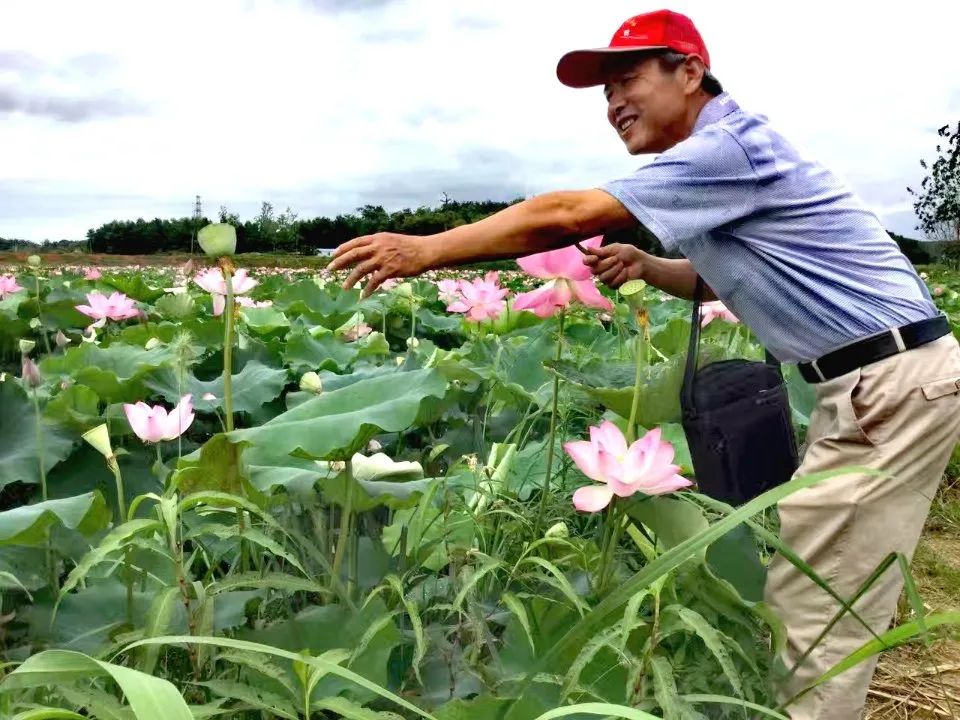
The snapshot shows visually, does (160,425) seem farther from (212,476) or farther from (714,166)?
(714,166)

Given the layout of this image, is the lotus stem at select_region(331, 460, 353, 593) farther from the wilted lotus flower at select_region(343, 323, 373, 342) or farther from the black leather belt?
the wilted lotus flower at select_region(343, 323, 373, 342)

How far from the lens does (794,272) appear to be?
5.11 ft

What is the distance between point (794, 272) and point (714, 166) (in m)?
0.26

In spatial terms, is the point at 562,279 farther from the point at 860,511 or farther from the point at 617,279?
the point at 860,511

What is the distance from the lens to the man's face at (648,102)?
5.38 feet

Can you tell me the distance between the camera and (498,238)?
1349mm

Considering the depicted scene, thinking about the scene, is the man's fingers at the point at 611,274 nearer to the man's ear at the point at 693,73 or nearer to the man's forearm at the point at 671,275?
the man's forearm at the point at 671,275

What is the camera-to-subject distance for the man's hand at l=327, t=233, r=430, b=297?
4.14 ft

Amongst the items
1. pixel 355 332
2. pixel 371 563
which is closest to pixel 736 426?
pixel 371 563

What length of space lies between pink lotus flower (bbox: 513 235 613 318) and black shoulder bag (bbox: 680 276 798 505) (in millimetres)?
223

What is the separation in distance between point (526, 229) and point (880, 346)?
63 centimetres

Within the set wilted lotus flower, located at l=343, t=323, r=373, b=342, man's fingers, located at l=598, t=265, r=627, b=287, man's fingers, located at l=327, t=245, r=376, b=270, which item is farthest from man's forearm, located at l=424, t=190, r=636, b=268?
wilted lotus flower, located at l=343, t=323, r=373, b=342

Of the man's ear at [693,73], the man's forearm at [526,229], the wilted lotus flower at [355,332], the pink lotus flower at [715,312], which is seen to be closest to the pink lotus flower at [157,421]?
the man's forearm at [526,229]

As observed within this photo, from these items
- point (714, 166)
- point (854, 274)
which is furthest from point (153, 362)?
point (854, 274)
